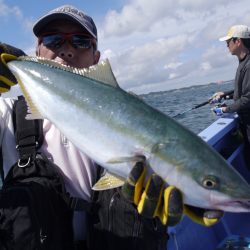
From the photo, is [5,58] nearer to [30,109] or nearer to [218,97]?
[30,109]

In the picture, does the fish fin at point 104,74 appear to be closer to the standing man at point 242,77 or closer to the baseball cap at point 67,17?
the baseball cap at point 67,17

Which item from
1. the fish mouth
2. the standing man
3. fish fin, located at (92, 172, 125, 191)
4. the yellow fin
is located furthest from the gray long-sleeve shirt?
the yellow fin

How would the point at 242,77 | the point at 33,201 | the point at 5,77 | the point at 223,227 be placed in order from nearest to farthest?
the point at 33,201, the point at 5,77, the point at 223,227, the point at 242,77

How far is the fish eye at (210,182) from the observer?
7.39ft

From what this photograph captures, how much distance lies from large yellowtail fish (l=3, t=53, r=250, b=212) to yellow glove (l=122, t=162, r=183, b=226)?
0.06 m

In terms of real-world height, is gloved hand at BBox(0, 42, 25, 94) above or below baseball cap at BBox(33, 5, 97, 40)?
below

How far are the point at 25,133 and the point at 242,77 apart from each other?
6.23 meters

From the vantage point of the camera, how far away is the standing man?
7.66 m

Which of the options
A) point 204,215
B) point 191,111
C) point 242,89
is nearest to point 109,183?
point 204,215

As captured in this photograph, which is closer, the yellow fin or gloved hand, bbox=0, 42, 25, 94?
the yellow fin

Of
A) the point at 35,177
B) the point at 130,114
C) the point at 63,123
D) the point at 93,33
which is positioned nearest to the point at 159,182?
the point at 130,114

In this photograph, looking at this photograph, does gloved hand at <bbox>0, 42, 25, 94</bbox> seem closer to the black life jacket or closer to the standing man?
the black life jacket

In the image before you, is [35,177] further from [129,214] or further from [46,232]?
[129,214]

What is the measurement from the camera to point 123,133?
240 centimetres
